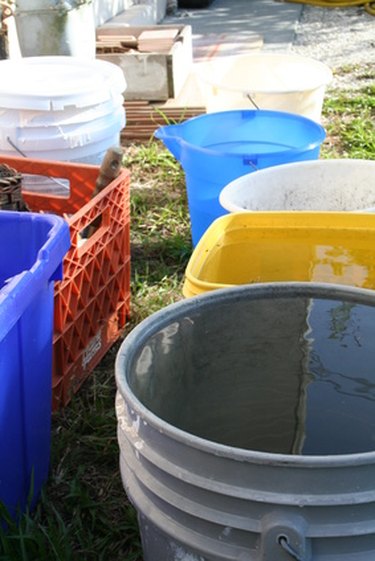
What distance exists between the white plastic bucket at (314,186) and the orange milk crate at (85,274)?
0.42 meters

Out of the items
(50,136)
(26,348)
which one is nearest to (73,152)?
(50,136)

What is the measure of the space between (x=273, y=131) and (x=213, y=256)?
48.7 inches

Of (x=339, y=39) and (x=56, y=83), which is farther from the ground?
(x=56, y=83)

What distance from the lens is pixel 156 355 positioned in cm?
144

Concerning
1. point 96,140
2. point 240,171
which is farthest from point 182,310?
point 96,140

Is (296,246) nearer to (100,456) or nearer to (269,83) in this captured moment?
(100,456)

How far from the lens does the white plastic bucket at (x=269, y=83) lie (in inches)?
130

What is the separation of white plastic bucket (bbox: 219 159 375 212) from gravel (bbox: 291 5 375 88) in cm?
339

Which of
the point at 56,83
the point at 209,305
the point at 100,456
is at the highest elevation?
the point at 56,83

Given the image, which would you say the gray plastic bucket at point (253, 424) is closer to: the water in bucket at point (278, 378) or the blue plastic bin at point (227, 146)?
the water in bucket at point (278, 378)

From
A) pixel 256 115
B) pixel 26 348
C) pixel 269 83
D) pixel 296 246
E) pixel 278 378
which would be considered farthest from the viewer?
pixel 269 83

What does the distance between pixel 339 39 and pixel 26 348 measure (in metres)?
6.27

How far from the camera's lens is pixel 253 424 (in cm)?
168

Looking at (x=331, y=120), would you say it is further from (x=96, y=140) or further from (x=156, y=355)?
(x=156, y=355)
